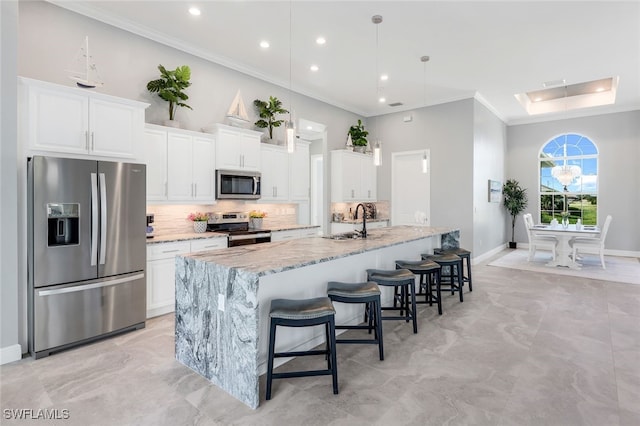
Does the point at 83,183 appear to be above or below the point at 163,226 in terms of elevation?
above

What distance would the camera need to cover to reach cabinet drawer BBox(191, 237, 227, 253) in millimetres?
4113

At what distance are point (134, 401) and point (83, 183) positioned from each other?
197 cm

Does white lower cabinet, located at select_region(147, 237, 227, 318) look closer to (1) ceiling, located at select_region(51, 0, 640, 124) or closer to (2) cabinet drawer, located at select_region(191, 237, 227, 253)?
(2) cabinet drawer, located at select_region(191, 237, 227, 253)

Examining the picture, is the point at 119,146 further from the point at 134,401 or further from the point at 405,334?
the point at 405,334

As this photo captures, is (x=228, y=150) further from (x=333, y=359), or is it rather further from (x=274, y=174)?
(x=333, y=359)

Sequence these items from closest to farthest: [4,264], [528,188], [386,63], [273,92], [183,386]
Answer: [183,386], [4,264], [386,63], [273,92], [528,188]

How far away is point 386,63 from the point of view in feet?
17.1

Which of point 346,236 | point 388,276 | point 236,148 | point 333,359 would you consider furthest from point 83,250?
point 388,276

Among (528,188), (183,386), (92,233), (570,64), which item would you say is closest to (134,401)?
(183,386)

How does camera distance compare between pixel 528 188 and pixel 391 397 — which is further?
pixel 528 188

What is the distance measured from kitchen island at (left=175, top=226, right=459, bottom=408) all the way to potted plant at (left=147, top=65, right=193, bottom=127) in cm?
237

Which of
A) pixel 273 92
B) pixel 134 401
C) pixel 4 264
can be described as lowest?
pixel 134 401

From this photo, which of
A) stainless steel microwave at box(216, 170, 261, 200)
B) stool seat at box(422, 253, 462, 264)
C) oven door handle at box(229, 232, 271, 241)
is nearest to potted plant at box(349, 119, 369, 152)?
stainless steel microwave at box(216, 170, 261, 200)

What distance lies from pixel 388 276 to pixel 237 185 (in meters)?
2.63
